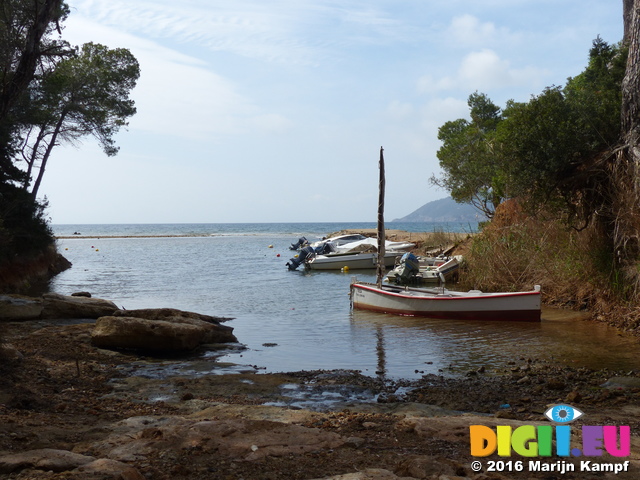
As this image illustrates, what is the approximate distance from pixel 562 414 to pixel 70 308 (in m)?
11.5

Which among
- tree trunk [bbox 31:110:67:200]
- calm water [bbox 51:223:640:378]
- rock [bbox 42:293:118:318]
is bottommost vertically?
calm water [bbox 51:223:640:378]

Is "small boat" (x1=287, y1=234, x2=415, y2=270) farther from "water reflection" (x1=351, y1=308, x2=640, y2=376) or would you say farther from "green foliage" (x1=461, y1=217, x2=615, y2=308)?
"water reflection" (x1=351, y1=308, x2=640, y2=376)

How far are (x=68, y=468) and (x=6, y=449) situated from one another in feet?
2.91

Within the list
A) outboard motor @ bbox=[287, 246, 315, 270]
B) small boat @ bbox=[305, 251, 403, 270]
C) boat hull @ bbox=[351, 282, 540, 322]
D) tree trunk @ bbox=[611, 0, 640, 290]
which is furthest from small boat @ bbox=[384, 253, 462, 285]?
tree trunk @ bbox=[611, 0, 640, 290]

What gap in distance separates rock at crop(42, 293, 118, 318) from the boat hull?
8.17 metres

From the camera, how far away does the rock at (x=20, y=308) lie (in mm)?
13250

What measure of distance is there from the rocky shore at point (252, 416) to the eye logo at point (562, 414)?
0.54ft

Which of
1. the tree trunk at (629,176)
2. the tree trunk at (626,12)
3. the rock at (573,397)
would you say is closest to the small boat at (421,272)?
the tree trunk at (626,12)

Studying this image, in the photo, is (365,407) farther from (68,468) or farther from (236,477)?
(68,468)

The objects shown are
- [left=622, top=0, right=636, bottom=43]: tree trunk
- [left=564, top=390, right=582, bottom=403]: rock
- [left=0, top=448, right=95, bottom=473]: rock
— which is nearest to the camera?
[left=0, top=448, right=95, bottom=473]: rock

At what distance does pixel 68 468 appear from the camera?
420 cm

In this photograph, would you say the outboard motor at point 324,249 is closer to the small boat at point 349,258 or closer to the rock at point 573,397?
the small boat at point 349,258

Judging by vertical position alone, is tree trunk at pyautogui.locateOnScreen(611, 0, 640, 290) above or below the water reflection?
above

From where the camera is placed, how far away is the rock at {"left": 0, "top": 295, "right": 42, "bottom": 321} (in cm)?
1325
